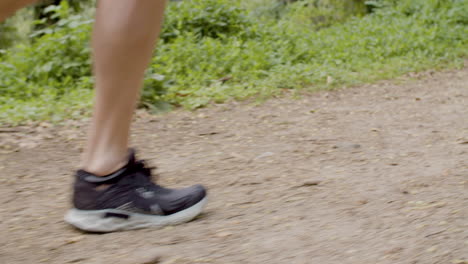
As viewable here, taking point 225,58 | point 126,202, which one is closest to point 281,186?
point 126,202

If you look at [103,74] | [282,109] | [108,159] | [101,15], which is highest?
[101,15]

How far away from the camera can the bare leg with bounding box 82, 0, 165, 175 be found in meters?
1.48

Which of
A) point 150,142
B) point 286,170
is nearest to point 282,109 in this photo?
point 150,142

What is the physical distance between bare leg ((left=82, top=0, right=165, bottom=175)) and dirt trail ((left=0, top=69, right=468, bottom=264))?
0.28 meters

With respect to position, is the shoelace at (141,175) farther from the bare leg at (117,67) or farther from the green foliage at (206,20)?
the green foliage at (206,20)

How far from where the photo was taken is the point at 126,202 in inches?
65.9

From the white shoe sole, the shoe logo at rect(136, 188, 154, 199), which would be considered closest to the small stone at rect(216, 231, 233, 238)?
the white shoe sole

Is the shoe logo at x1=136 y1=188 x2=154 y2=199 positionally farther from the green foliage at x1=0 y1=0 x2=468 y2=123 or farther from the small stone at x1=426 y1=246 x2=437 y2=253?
the green foliage at x1=0 y1=0 x2=468 y2=123

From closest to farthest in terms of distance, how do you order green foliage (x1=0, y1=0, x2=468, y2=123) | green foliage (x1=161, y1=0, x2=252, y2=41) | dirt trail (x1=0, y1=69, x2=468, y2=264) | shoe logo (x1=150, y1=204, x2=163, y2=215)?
1. dirt trail (x1=0, y1=69, x2=468, y2=264)
2. shoe logo (x1=150, y1=204, x2=163, y2=215)
3. green foliage (x1=0, y1=0, x2=468, y2=123)
4. green foliage (x1=161, y1=0, x2=252, y2=41)

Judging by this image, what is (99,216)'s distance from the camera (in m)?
1.66

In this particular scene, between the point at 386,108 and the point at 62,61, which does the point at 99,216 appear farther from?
the point at 62,61

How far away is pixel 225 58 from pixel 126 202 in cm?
464

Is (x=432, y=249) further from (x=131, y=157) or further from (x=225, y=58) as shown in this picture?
(x=225, y=58)

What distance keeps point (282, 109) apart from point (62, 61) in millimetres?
2515
